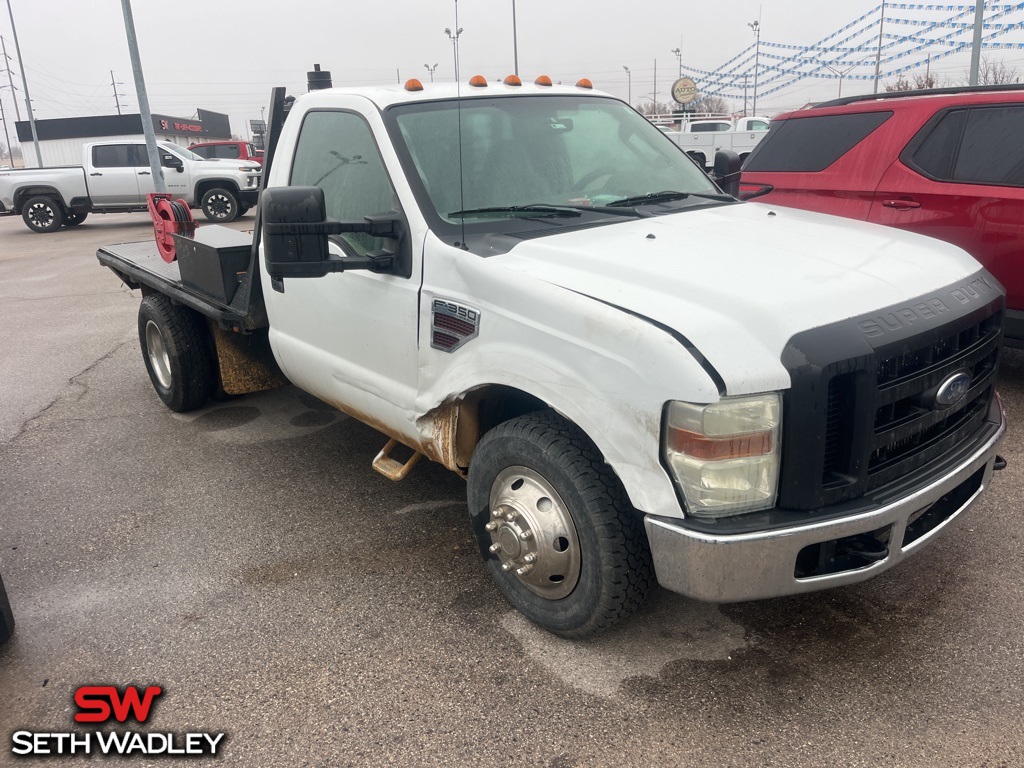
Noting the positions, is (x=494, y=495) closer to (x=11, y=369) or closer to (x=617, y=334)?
(x=617, y=334)

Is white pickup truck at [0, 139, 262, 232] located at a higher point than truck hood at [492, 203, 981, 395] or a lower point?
lower

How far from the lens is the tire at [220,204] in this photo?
699 inches

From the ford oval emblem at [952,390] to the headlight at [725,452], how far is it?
0.66m

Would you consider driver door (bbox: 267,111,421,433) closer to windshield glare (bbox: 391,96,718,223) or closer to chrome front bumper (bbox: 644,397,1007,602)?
windshield glare (bbox: 391,96,718,223)

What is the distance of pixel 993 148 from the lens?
4.95 meters

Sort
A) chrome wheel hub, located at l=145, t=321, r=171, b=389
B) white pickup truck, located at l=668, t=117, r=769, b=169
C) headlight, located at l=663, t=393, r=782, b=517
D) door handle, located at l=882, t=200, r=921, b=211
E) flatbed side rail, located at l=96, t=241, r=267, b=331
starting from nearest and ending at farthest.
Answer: headlight, located at l=663, t=393, r=782, b=517
flatbed side rail, located at l=96, t=241, r=267, b=331
door handle, located at l=882, t=200, r=921, b=211
chrome wheel hub, located at l=145, t=321, r=171, b=389
white pickup truck, located at l=668, t=117, r=769, b=169

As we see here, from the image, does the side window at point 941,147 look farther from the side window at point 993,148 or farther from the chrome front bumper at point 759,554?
the chrome front bumper at point 759,554

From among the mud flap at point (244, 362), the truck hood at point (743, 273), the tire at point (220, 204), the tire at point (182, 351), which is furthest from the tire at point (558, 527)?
the tire at point (220, 204)

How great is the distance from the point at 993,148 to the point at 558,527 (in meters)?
4.10

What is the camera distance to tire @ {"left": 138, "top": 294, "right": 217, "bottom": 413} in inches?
200

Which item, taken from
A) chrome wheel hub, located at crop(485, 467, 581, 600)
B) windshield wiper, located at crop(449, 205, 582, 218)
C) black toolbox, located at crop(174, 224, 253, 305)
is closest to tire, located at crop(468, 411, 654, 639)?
chrome wheel hub, located at crop(485, 467, 581, 600)

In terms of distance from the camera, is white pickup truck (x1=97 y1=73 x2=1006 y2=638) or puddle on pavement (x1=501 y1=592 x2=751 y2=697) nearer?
white pickup truck (x1=97 y1=73 x2=1006 y2=638)

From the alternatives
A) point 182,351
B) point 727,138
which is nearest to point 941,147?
point 182,351

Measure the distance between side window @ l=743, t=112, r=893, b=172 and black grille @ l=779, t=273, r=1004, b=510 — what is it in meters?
3.41
